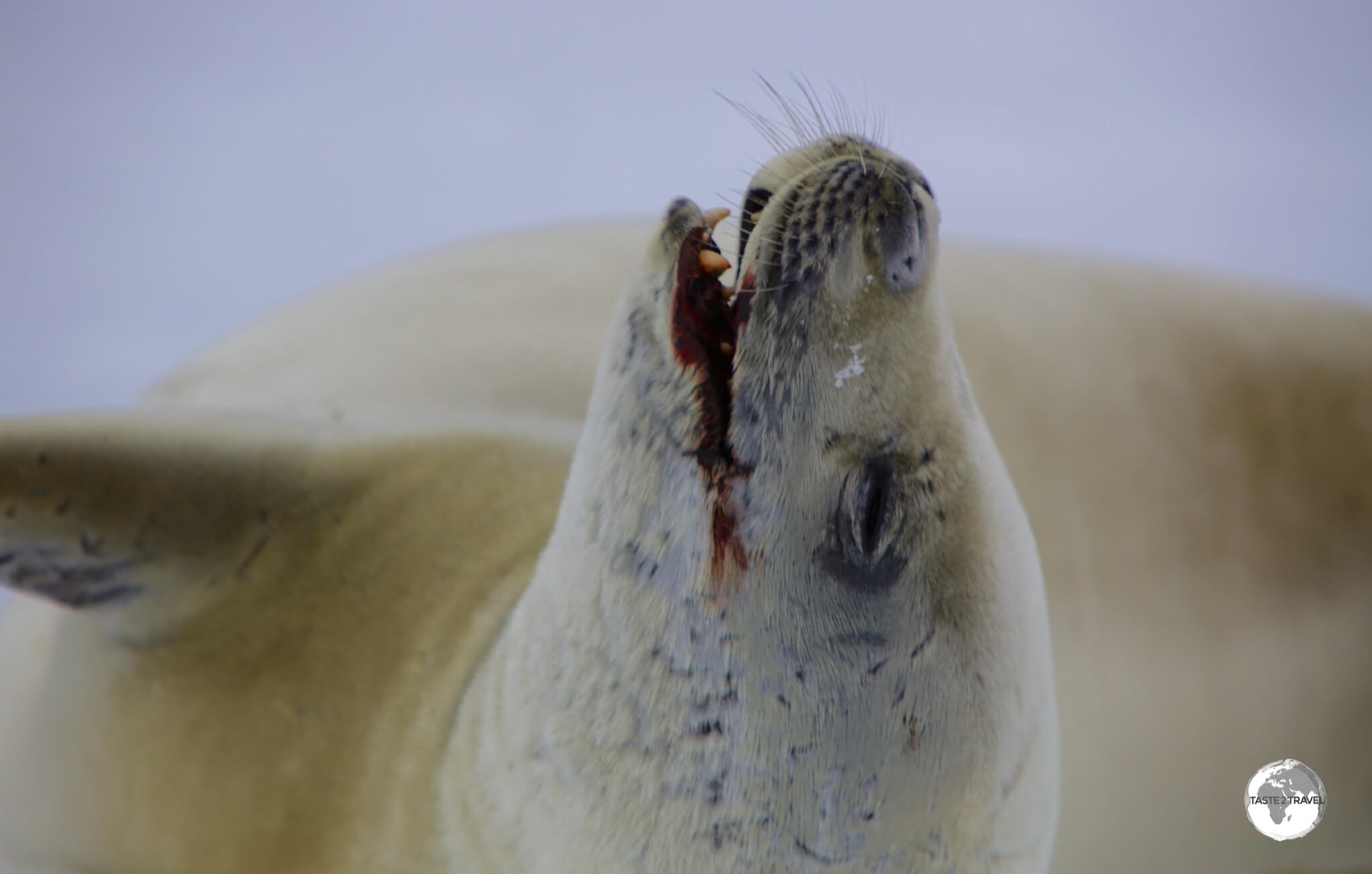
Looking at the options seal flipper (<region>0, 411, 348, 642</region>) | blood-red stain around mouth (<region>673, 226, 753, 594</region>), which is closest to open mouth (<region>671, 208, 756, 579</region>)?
blood-red stain around mouth (<region>673, 226, 753, 594</region>)

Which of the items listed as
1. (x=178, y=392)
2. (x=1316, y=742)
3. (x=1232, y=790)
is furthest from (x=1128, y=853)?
(x=178, y=392)

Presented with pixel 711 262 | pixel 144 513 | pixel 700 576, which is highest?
pixel 711 262

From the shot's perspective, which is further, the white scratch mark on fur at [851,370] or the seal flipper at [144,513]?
the seal flipper at [144,513]

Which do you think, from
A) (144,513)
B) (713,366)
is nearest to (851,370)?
(713,366)

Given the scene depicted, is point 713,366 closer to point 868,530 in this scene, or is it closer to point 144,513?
point 868,530

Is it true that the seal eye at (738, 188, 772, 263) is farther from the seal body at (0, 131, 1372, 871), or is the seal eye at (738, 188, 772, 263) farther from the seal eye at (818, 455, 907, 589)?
the seal eye at (818, 455, 907, 589)

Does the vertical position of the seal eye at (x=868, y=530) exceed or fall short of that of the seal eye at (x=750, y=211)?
it falls short

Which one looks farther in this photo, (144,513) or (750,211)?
(144,513)

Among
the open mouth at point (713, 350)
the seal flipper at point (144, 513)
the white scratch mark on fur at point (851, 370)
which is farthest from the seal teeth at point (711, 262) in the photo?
the seal flipper at point (144, 513)

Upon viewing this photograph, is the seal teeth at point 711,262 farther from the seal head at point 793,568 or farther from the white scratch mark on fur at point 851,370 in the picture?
the white scratch mark on fur at point 851,370
